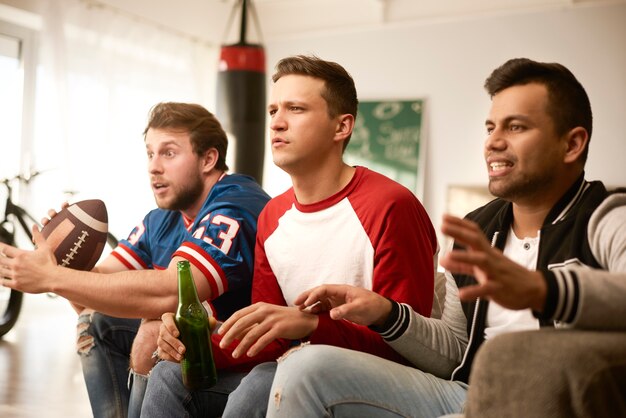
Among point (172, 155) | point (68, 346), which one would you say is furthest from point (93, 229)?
point (68, 346)

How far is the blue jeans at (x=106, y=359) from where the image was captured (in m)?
1.86

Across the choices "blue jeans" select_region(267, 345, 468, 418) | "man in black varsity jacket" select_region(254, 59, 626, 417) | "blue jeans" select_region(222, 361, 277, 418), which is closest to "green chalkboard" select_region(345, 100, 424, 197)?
"man in black varsity jacket" select_region(254, 59, 626, 417)

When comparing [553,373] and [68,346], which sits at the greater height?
[553,373]

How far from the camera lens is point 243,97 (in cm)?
452

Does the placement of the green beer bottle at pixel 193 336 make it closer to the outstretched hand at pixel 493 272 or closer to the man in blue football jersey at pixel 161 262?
the man in blue football jersey at pixel 161 262

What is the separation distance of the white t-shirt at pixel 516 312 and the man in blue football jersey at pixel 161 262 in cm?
61

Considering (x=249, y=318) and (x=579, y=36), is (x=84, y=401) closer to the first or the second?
(x=249, y=318)

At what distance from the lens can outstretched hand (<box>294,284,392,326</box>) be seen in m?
1.19

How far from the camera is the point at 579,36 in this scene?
5.39 meters

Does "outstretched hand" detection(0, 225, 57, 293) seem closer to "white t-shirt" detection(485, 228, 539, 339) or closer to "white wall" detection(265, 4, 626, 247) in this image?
"white t-shirt" detection(485, 228, 539, 339)

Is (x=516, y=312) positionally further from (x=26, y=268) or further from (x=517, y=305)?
(x=26, y=268)

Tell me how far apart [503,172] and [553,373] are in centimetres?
58

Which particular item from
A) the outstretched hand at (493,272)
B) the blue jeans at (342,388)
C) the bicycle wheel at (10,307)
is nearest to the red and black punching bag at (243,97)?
the bicycle wheel at (10,307)

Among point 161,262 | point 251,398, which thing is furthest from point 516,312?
point 161,262
